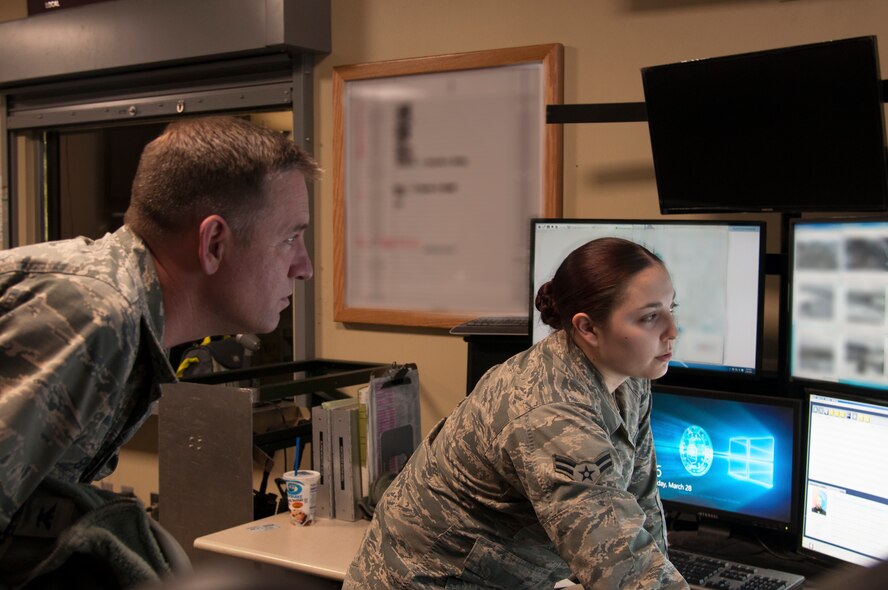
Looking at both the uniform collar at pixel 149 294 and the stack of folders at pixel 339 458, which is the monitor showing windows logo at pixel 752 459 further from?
the uniform collar at pixel 149 294

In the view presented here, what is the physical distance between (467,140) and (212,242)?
1946 mm

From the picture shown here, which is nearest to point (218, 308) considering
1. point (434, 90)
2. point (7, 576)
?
point (7, 576)

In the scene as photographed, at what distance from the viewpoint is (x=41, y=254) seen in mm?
920

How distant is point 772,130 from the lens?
6.77ft

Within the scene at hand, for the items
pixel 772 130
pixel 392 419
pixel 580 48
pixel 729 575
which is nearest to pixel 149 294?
pixel 729 575

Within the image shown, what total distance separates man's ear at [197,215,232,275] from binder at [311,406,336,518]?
1.48 metres

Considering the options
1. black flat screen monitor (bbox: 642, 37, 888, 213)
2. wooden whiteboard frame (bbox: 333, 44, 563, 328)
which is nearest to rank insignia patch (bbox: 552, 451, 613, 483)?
black flat screen monitor (bbox: 642, 37, 888, 213)

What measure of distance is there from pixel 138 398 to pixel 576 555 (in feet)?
2.42

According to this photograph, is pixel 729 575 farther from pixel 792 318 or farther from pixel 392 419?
pixel 392 419

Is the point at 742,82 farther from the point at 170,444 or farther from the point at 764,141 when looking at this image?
the point at 170,444

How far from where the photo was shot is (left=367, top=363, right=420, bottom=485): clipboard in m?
2.50

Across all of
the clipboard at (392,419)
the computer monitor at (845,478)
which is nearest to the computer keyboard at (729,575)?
the computer monitor at (845,478)

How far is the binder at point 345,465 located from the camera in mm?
2488

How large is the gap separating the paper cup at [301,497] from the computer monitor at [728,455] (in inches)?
35.1
